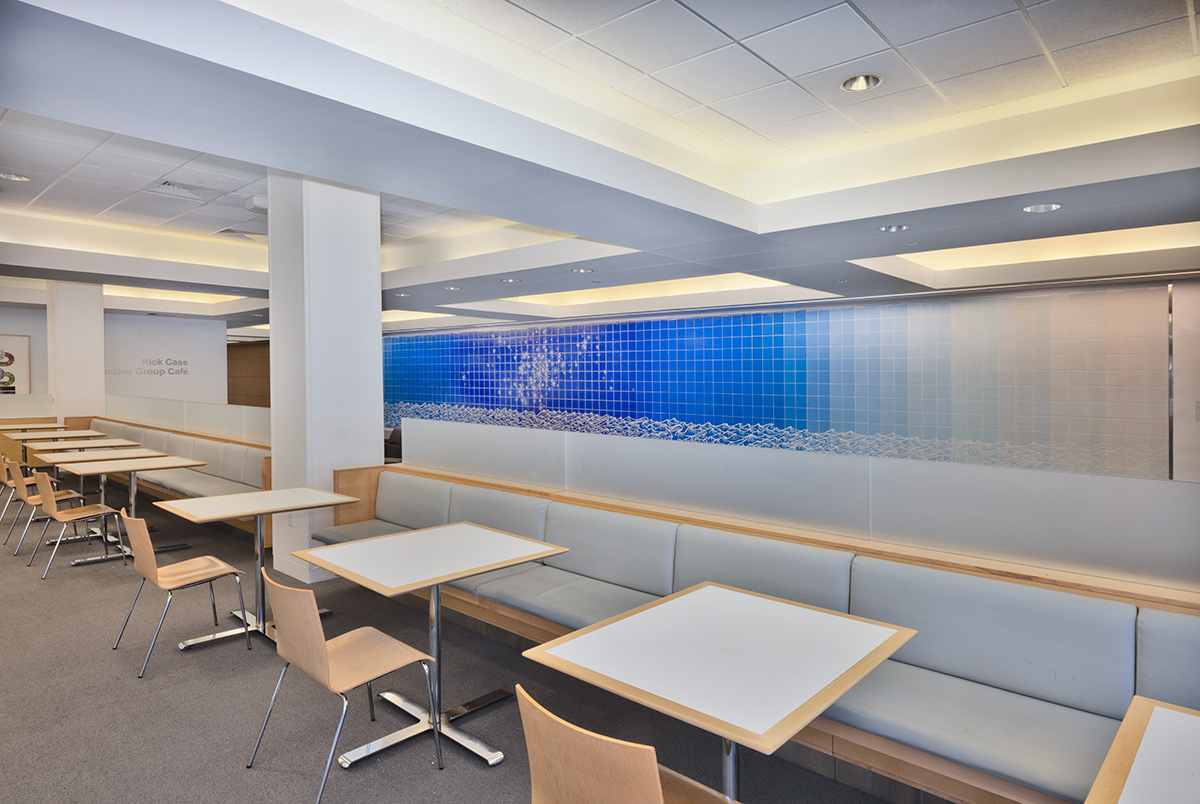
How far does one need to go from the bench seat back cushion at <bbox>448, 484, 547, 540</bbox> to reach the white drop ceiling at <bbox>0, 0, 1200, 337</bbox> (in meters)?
1.65

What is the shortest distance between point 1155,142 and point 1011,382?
3301 mm

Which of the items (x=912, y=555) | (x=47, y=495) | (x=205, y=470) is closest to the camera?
(x=912, y=555)

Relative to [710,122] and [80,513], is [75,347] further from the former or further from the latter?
[710,122]

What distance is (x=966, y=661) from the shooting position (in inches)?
88.0

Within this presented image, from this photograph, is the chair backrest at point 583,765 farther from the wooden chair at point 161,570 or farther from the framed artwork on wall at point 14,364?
the framed artwork on wall at point 14,364

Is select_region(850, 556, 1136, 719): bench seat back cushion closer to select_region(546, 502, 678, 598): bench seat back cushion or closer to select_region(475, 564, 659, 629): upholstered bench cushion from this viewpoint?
select_region(546, 502, 678, 598): bench seat back cushion

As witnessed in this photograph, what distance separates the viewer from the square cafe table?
1484 mm

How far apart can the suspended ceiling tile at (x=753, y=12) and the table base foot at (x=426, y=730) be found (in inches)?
114

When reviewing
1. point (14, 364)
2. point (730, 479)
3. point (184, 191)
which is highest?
point (184, 191)

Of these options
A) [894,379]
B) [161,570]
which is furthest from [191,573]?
[894,379]

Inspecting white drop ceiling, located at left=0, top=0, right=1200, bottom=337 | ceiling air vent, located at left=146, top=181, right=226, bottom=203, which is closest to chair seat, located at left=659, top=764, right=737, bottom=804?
white drop ceiling, located at left=0, top=0, right=1200, bottom=337

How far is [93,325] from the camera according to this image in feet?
27.5

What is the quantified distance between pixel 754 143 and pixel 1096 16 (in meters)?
1.75

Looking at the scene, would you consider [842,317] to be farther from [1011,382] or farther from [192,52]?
[192,52]
